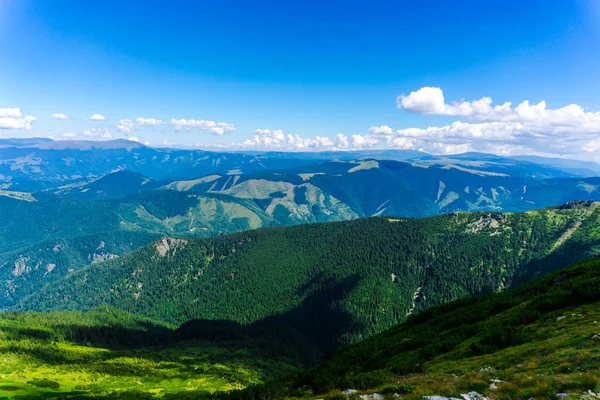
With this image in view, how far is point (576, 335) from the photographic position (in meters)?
33.6

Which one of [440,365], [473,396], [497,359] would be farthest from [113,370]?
[473,396]

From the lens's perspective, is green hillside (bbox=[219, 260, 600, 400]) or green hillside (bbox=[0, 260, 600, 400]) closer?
green hillside (bbox=[219, 260, 600, 400])

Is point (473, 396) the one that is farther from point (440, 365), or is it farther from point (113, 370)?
point (113, 370)

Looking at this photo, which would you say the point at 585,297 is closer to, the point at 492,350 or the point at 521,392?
the point at 492,350

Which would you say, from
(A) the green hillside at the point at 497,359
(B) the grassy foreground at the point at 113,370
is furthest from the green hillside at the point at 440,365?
(B) the grassy foreground at the point at 113,370

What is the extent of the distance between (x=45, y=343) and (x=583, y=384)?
25270cm

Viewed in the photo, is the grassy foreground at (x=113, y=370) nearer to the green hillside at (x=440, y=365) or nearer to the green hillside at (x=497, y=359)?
the green hillside at (x=440, y=365)

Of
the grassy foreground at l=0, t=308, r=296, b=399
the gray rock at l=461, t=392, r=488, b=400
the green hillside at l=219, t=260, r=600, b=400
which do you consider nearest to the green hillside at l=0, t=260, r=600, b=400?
the green hillside at l=219, t=260, r=600, b=400

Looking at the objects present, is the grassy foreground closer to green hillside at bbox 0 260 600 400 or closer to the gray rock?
green hillside at bbox 0 260 600 400

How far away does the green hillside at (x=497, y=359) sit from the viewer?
23.1 metres

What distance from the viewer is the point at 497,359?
3422 centimetres

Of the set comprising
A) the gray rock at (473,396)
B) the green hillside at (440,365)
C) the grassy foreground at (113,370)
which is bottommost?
the grassy foreground at (113,370)

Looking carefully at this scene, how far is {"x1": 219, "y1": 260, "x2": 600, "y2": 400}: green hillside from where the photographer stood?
23.1 m

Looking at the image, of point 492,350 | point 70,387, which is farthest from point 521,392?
point 70,387
